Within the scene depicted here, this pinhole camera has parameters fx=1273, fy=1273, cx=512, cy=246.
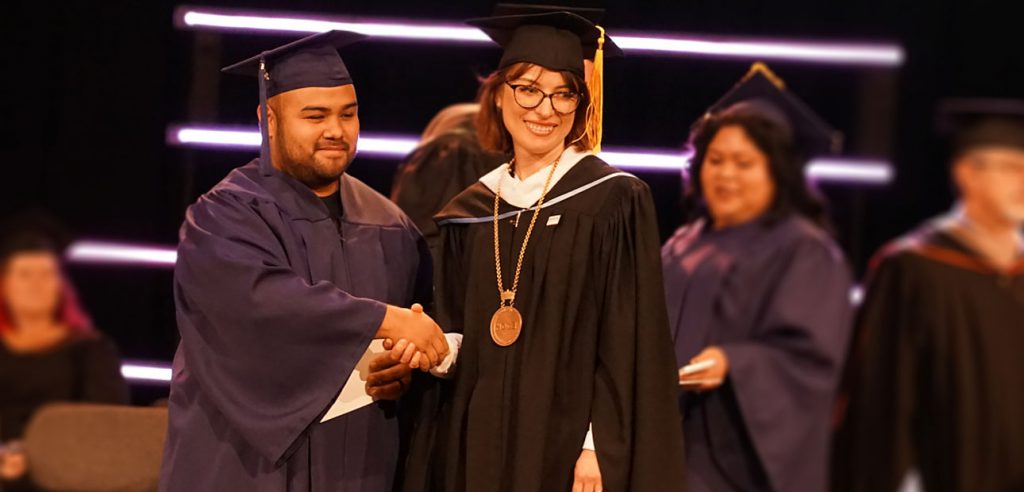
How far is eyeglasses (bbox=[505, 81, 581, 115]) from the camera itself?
11.9ft

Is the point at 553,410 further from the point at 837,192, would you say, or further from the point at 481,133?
the point at 837,192

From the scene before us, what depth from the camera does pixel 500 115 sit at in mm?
3879

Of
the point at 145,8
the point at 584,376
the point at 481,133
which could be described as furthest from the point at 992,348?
the point at 145,8

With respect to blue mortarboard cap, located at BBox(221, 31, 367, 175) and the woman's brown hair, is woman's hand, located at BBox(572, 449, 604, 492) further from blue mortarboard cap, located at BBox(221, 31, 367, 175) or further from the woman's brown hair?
blue mortarboard cap, located at BBox(221, 31, 367, 175)

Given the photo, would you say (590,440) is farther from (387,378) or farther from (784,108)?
(784,108)

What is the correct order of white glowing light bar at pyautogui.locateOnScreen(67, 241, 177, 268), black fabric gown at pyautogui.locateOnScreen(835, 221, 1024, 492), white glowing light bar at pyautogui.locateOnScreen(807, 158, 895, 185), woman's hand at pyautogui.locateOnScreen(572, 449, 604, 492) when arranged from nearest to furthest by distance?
woman's hand at pyautogui.locateOnScreen(572, 449, 604, 492), black fabric gown at pyautogui.locateOnScreen(835, 221, 1024, 492), white glowing light bar at pyautogui.locateOnScreen(807, 158, 895, 185), white glowing light bar at pyautogui.locateOnScreen(67, 241, 177, 268)

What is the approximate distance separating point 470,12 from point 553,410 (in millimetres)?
1946

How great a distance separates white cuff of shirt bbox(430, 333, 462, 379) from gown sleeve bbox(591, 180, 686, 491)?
450mm

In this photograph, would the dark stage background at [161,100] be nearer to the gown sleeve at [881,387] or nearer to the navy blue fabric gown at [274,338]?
the gown sleeve at [881,387]

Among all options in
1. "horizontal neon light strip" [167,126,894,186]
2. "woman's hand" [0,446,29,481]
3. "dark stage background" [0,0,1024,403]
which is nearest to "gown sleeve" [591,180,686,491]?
"horizontal neon light strip" [167,126,894,186]

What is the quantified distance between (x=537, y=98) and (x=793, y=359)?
3.90ft

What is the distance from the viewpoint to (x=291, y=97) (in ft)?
12.9

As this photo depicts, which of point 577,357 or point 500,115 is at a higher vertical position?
point 500,115


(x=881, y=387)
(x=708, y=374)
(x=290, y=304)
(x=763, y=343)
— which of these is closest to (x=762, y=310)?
(x=763, y=343)
